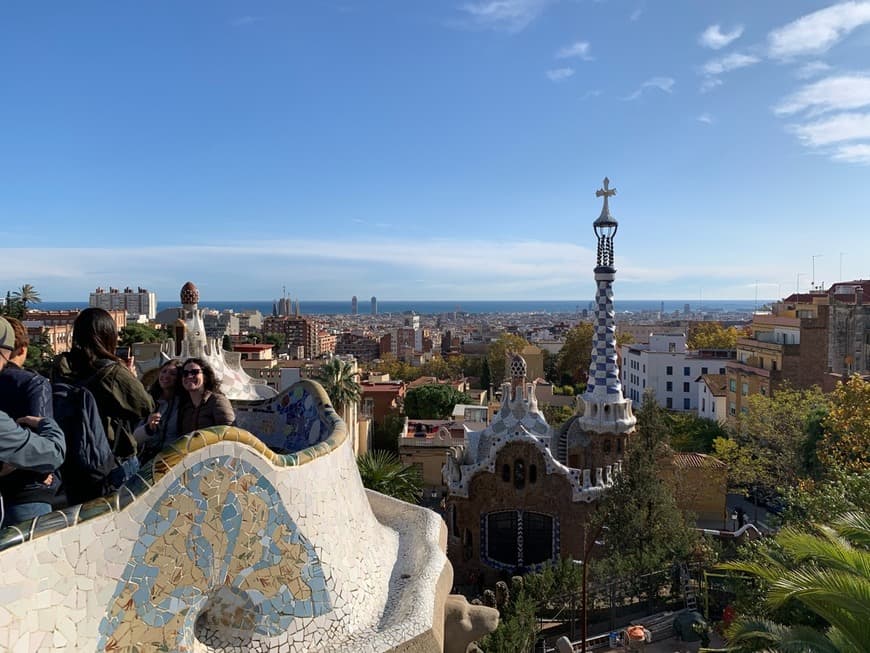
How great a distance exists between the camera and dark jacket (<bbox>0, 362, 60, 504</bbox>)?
156 inches

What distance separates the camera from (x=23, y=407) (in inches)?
155

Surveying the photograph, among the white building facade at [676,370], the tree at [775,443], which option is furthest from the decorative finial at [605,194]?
the white building facade at [676,370]

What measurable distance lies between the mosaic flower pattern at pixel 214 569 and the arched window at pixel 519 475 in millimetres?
12112

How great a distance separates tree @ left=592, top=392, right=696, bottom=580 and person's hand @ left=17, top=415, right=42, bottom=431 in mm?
12535

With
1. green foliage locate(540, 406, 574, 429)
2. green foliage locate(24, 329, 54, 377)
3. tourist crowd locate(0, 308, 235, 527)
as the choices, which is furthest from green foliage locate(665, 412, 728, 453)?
green foliage locate(24, 329, 54, 377)

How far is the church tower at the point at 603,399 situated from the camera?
1800 centimetres

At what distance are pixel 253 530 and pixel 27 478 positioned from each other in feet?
5.42

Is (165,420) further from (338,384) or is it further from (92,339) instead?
(338,384)

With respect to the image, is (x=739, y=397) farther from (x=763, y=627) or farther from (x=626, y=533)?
(x=763, y=627)

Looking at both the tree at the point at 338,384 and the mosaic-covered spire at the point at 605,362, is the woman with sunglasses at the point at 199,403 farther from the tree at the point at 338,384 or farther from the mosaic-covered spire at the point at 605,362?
the tree at the point at 338,384

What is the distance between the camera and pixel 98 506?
4.16 m

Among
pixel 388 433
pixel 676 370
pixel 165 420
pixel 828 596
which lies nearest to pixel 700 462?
pixel 388 433

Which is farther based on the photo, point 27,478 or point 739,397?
point 739,397

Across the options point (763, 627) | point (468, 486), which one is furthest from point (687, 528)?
point (763, 627)
